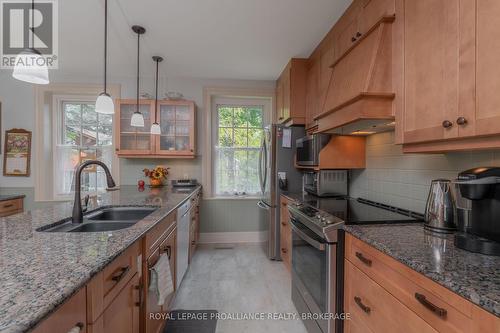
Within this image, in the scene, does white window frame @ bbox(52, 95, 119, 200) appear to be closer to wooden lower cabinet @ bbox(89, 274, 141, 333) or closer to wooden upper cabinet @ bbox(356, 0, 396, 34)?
wooden lower cabinet @ bbox(89, 274, 141, 333)

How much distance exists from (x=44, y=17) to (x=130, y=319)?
8.46ft

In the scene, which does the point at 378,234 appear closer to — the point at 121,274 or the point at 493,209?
the point at 493,209

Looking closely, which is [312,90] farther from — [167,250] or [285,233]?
[167,250]

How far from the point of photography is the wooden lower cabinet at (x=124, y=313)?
87 centimetres

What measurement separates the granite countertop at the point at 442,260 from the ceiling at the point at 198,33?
1781 millimetres

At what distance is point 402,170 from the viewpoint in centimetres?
182

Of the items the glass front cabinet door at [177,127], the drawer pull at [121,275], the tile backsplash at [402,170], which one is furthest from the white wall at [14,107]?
the tile backsplash at [402,170]

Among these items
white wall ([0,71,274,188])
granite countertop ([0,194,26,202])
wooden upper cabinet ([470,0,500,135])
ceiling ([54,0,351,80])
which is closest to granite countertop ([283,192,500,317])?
wooden upper cabinet ([470,0,500,135])

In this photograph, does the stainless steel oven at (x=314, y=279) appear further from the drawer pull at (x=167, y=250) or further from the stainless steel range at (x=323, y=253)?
the drawer pull at (x=167, y=250)

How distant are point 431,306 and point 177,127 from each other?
325 centimetres

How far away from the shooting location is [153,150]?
3303 mm

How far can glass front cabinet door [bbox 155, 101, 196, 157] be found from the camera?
336 centimetres

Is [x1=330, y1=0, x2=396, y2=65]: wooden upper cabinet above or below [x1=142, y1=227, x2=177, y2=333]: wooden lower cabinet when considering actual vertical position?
above

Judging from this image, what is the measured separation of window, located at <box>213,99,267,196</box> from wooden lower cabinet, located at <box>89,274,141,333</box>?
2601 millimetres
